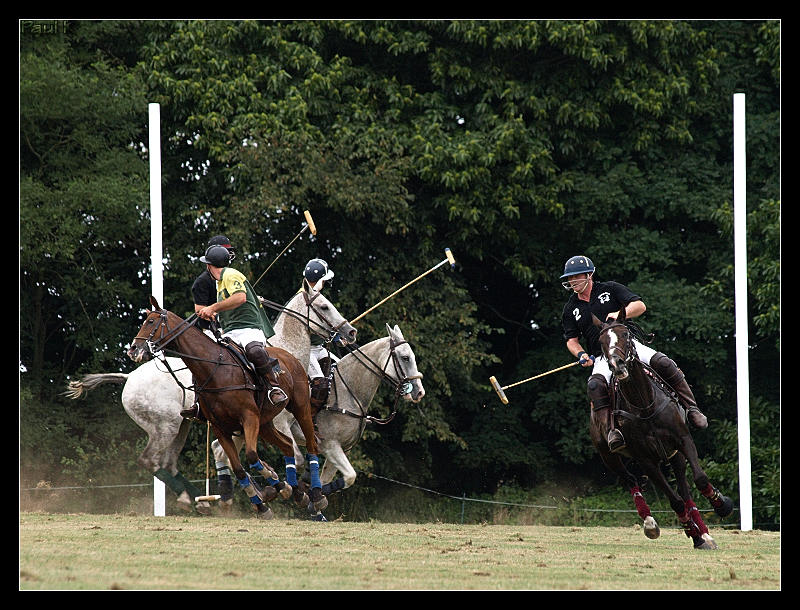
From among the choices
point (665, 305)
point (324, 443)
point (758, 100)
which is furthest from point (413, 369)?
point (758, 100)

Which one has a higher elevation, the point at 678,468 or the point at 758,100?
the point at 758,100

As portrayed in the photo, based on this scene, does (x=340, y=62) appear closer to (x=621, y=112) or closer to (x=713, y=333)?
(x=621, y=112)

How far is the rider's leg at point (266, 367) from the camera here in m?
12.1

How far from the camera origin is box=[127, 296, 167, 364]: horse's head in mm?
11164

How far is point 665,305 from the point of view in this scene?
2242 cm

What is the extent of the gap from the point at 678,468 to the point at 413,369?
399 centimetres

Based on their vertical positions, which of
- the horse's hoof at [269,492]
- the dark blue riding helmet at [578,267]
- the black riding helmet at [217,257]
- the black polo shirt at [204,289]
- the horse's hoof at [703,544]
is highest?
Result: the black riding helmet at [217,257]

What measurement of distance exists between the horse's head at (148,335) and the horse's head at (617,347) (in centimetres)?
395

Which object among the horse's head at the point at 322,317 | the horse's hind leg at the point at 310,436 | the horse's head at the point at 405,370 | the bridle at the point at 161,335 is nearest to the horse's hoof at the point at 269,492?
the horse's hind leg at the point at 310,436

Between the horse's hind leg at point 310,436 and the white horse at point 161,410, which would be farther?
the white horse at point 161,410

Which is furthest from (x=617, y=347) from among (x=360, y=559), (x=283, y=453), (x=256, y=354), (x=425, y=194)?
(x=425, y=194)

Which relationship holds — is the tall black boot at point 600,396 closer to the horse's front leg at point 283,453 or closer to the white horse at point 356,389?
the horse's front leg at point 283,453

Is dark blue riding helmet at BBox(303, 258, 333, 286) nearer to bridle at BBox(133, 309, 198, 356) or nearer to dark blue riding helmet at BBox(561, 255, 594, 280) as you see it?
bridle at BBox(133, 309, 198, 356)

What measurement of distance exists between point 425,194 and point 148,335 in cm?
1211
